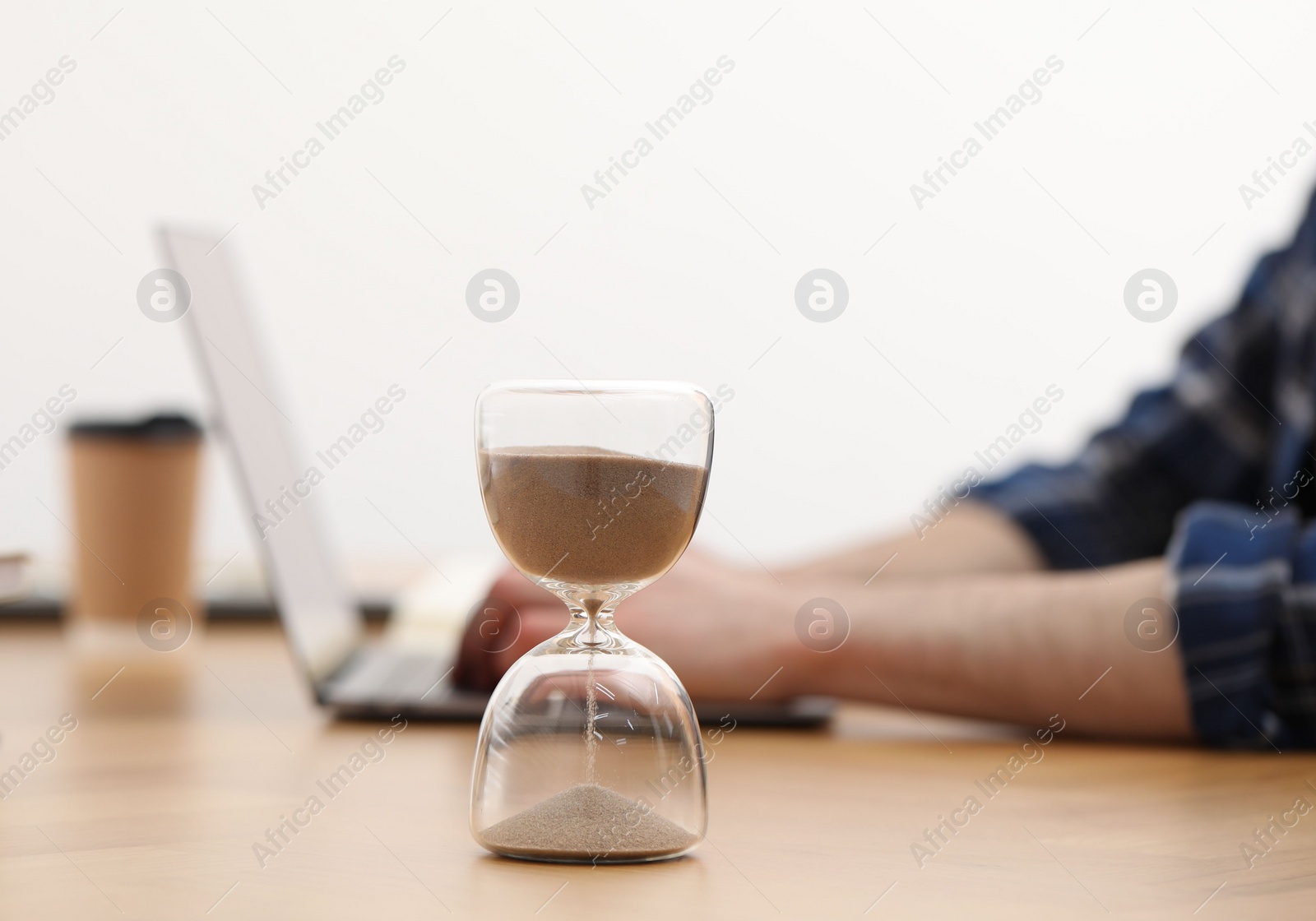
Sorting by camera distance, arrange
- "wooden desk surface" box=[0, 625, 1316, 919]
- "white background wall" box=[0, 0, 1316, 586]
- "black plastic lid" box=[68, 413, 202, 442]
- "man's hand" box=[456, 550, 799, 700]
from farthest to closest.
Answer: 1. "white background wall" box=[0, 0, 1316, 586]
2. "black plastic lid" box=[68, 413, 202, 442]
3. "man's hand" box=[456, 550, 799, 700]
4. "wooden desk surface" box=[0, 625, 1316, 919]

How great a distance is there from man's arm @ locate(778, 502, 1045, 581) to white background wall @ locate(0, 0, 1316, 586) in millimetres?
776

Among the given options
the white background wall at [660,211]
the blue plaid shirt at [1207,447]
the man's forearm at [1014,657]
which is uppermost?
the white background wall at [660,211]

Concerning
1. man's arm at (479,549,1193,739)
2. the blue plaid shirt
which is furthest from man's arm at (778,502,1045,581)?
man's arm at (479,549,1193,739)

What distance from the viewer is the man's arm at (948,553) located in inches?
51.5

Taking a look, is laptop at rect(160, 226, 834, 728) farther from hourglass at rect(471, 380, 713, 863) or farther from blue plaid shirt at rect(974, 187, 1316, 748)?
blue plaid shirt at rect(974, 187, 1316, 748)

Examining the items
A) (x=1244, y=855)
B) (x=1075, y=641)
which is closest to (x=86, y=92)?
(x=1075, y=641)

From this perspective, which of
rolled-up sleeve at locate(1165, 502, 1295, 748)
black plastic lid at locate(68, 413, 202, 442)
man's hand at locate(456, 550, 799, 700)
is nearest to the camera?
rolled-up sleeve at locate(1165, 502, 1295, 748)

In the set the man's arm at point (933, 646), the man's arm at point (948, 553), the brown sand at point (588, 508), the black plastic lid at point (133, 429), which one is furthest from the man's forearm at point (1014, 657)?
the black plastic lid at point (133, 429)

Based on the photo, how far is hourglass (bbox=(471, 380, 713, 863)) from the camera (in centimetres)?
54

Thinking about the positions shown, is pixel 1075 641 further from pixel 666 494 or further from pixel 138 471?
pixel 138 471

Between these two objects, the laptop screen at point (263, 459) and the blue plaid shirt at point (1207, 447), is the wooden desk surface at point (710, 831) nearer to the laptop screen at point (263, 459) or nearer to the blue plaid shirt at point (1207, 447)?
the laptop screen at point (263, 459)

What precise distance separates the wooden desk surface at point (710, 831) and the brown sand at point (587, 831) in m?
0.01

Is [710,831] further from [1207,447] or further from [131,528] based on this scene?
[131,528]

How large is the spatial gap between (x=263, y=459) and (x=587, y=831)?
573mm
